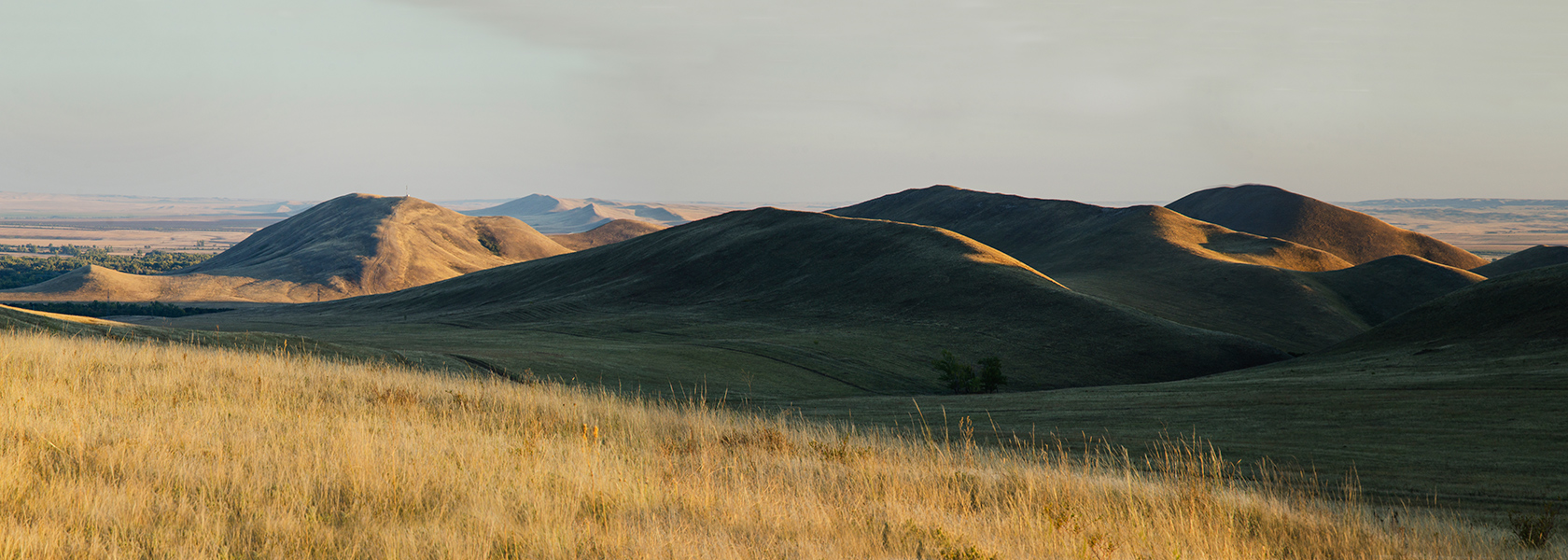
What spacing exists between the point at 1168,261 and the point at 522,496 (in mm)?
87957

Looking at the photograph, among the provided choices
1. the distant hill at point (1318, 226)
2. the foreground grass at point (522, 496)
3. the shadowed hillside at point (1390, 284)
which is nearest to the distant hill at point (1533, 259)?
the distant hill at point (1318, 226)

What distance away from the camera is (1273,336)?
59.8m

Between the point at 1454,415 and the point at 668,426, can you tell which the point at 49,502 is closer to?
the point at 668,426

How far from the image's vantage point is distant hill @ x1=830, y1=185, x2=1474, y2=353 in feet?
210

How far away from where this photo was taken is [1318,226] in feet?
454

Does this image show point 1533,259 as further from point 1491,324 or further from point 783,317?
point 783,317

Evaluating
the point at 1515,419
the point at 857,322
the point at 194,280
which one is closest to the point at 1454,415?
the point at 1515,419

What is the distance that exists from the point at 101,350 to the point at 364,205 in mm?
206132

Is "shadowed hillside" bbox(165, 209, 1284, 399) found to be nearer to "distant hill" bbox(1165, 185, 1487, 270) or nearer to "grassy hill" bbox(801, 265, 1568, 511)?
"grassy hill" bbox(801, 265, 1568, 511)

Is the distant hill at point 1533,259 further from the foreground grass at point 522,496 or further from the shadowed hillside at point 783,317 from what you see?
the foreground grass at point 522,496

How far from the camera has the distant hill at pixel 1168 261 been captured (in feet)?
210

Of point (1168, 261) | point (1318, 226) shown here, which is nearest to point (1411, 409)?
point (1168, 261)

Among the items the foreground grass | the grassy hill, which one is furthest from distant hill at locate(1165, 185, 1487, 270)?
the foreground grass

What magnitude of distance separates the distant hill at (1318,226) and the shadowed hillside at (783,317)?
253 ft
